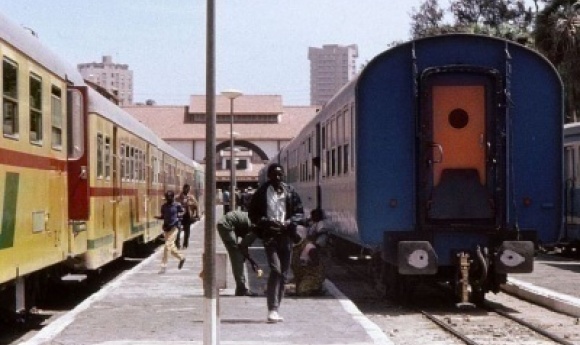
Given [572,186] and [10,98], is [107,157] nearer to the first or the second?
[10,98]

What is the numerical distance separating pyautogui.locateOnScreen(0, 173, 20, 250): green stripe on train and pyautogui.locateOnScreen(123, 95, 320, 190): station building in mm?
84908

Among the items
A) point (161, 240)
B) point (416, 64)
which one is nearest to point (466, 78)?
point (416, 64)

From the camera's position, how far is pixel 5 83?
10258 mm

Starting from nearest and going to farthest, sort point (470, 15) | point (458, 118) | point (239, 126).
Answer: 1. point (458, 118)
2. point (470, 15)
3. point (239, 126)

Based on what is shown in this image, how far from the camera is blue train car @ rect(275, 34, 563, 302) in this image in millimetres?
15086

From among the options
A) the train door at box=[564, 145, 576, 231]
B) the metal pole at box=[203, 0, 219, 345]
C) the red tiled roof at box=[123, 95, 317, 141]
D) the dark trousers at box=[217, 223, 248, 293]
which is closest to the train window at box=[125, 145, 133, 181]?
the dark trousers at box=[217, 223, 248, 293]

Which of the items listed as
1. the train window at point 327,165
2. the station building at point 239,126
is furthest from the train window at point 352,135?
the station building at point 239,126

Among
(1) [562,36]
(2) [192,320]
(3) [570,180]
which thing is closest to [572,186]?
(3) [570,180]

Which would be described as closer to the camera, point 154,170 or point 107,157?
point 107,157

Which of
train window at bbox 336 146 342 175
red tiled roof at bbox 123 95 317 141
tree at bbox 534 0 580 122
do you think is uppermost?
red tiled roof at bbox 123 95 317 141

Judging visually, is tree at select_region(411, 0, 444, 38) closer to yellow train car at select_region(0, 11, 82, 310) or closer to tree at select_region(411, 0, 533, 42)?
tree at select_region(411, 0, 533, 42)

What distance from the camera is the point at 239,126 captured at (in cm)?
10206

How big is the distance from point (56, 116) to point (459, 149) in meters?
5.35

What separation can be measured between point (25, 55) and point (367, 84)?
214 inches
